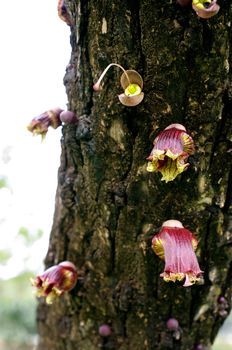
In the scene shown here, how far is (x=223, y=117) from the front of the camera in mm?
966

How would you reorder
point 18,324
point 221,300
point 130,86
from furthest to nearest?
point 18,324
point 221,300
point 130,86

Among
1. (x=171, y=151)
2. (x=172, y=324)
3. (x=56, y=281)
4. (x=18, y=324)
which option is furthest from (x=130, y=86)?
(x=18, y=324)

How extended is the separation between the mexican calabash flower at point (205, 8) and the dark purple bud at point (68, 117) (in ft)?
1.39

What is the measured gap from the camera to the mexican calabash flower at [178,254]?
3.02 ft

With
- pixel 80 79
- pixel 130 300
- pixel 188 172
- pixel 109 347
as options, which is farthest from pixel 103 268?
pixel 80 79

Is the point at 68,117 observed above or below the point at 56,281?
above

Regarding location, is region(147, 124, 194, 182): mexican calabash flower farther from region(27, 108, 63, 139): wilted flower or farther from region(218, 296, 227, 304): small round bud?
region(218, 296, 227, 304): small round bud

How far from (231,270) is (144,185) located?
16.4 inches

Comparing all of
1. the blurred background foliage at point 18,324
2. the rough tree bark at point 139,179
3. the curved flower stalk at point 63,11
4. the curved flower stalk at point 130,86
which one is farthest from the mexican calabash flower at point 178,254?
the blurred background foliage at point 18,324

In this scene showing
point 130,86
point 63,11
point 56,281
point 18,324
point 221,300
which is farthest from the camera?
point 18,324

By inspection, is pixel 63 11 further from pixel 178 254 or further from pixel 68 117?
pixel 178 254

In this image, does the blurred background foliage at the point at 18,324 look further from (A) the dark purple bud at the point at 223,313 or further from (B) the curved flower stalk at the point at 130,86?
(B) the curved flower stalk at the point at 130,86

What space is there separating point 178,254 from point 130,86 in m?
0.38

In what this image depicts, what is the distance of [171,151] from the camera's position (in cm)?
84
